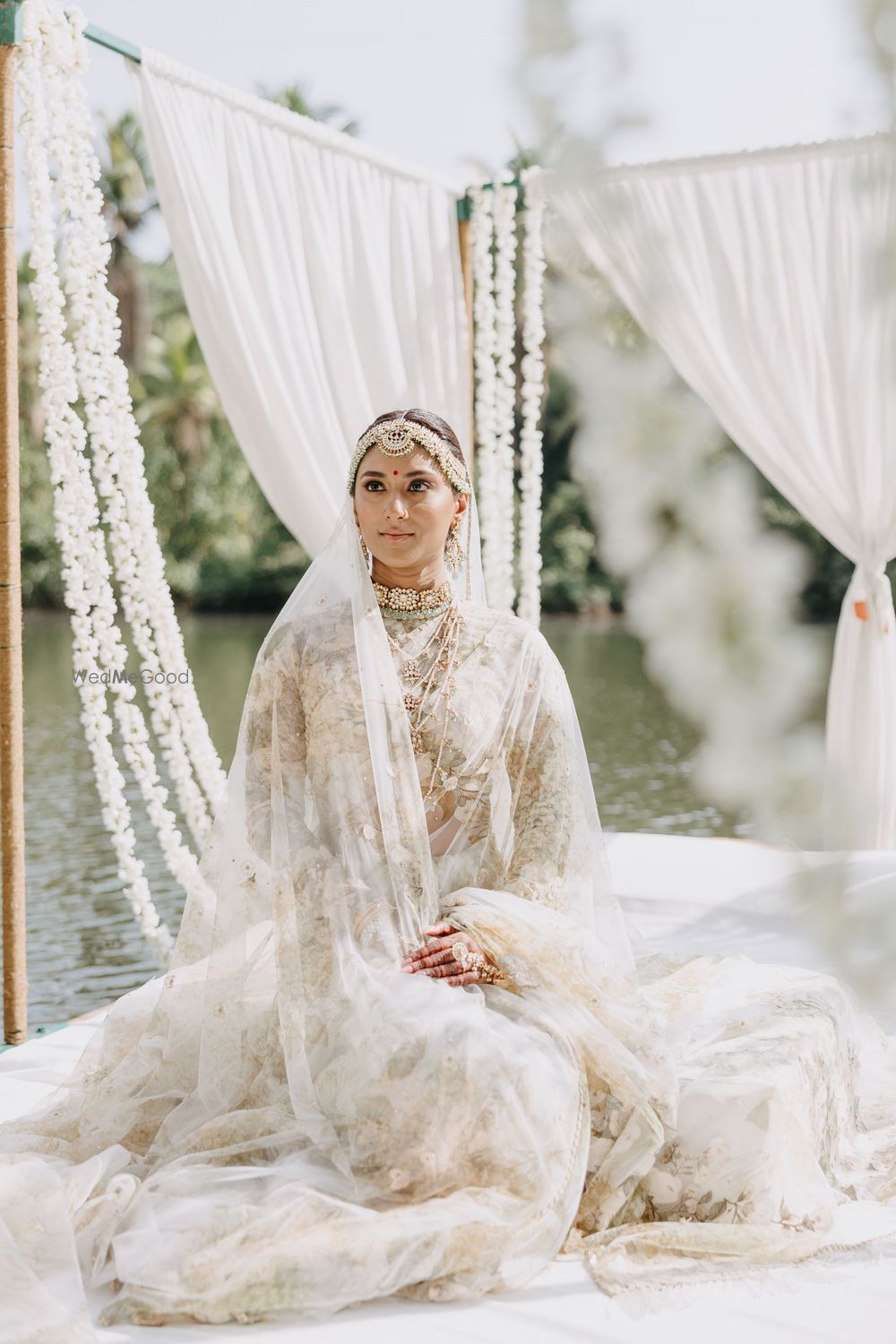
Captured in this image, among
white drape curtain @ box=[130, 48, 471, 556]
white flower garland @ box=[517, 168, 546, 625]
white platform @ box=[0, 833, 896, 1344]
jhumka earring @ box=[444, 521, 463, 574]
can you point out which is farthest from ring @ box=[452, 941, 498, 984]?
white flower garland @ box=[517, 168, 546, 625]

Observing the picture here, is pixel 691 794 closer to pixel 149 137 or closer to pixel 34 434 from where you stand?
pixel 149 137

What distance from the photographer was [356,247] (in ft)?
13.0

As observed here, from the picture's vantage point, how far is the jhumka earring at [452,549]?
239cm

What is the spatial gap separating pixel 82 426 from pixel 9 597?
0.54m

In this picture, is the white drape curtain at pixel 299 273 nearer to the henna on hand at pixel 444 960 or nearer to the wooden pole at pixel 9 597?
the wooden pole at pixel 9 597

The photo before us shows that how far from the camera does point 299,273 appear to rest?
3.78m

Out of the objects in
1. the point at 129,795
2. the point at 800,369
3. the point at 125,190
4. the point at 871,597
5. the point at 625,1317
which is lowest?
the point at 129,795

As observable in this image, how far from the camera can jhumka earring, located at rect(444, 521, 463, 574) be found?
239 centimetres

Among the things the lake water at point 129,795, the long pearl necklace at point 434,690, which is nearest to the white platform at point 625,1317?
the lake water at point 129,795

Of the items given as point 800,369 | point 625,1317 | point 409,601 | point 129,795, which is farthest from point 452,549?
point 129,795

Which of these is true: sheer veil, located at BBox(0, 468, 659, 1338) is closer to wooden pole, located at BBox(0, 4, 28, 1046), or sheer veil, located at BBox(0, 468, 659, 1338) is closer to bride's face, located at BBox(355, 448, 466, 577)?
bride's face, located at BBox(355, 448, 466, 577)

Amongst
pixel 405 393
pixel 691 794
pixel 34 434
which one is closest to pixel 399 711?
pixel 405 393

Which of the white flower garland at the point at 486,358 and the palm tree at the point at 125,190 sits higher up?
the palm tree at the point at 125,190

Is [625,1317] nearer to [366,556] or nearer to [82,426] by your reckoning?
[366,556]
